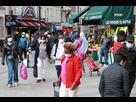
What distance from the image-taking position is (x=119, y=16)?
1130cm

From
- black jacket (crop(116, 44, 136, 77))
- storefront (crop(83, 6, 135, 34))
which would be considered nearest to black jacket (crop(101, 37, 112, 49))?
storefront (crop(83, 6, 135, 34))

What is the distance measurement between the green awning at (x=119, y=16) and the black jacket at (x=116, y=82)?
24.0ft

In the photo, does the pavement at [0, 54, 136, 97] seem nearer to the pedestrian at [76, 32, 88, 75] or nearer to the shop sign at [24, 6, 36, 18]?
the pedestrian at [76, 32, 88, 75]

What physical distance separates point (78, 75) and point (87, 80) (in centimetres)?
486

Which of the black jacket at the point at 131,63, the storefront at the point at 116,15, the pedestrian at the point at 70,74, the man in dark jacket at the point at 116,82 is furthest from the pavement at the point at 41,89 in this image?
the man in dark jacket at the point at 116,82

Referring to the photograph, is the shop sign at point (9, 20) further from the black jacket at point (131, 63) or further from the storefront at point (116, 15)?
the black jacket at point (131, 63)

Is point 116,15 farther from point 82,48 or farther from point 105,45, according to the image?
point 105,45

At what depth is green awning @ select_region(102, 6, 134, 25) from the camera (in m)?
11.1

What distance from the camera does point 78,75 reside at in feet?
16.5

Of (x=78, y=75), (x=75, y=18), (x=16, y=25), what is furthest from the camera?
(x=16, y=25)

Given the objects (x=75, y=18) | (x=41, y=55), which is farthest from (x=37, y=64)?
(x=75, y=18)

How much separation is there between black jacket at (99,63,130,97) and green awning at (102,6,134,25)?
730 centimetres

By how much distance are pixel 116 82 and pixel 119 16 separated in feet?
25.8

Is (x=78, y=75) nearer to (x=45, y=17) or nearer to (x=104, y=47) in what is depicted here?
(x=104, y=47)
